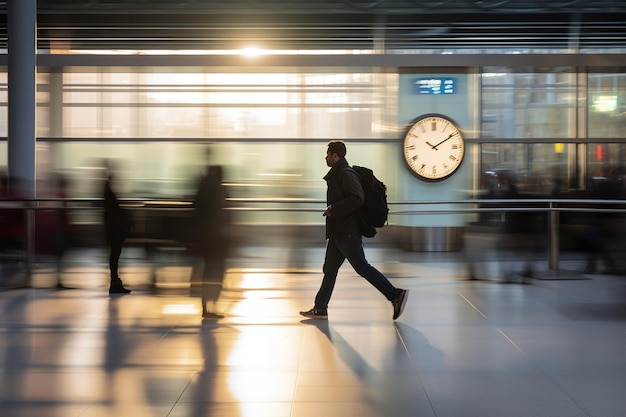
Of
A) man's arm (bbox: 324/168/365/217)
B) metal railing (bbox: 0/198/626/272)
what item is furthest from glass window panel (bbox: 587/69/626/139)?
man's arm (bbox: 324/168/365/217)

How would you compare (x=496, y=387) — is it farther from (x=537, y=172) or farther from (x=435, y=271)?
(x=537, y=172)

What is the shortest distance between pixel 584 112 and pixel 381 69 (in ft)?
12.2

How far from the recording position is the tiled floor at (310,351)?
5.52m

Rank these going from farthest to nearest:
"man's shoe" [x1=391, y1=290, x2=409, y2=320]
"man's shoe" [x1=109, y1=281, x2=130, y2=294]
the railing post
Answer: the railing post
"man's shoe" [x1=109, y1=281, x2=130, y2=294]
"man's shoe" [x1=391, y1=290, x2=409, y2=320]

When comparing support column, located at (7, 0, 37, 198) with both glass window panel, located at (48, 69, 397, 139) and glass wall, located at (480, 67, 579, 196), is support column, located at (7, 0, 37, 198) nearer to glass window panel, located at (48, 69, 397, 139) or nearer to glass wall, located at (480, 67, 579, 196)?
glass window panel, located at (48, 69, 397, 139)

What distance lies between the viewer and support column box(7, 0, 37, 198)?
14711mm

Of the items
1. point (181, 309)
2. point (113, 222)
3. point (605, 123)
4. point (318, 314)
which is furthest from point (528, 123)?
point (181, 309)

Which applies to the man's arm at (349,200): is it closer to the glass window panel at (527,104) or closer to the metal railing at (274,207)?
the metal railing at (274,207)

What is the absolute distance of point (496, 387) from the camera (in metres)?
5.93

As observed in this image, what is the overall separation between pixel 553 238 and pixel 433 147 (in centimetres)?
431

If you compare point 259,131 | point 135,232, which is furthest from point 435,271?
point 259,131

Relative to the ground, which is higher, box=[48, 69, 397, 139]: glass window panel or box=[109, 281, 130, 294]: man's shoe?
box=[48, 69, 397, 139]: glass window panel

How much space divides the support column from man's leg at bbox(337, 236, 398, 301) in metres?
7.64

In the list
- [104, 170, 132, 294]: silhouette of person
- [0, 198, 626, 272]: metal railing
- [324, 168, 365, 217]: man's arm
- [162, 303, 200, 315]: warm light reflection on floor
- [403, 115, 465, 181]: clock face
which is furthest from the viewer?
[403, 115, 465, 181]: clock face
